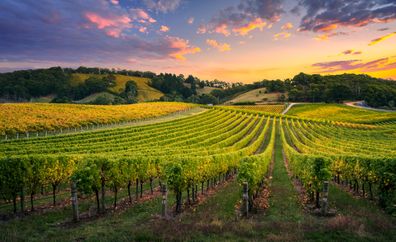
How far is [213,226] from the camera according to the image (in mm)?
12219

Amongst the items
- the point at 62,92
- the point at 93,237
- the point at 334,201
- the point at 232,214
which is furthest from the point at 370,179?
the point at 62,92

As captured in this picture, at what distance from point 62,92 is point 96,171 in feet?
517

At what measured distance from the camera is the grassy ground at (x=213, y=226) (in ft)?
36.9

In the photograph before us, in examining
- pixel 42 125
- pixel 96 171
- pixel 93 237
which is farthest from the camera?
pixel 42 125

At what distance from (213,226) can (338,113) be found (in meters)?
126

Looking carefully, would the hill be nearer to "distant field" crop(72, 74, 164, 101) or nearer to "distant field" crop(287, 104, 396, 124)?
"distant field" crop(287, 104, 396, 124)

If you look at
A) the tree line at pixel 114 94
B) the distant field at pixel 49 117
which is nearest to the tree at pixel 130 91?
the tree line at pixel 114 94

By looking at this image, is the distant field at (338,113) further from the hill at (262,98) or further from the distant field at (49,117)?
the distant field at (49,117)

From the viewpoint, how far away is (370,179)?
18953 millimetres

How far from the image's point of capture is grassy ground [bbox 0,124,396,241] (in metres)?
11.2

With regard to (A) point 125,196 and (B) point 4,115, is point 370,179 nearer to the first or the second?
(A) point 125,196

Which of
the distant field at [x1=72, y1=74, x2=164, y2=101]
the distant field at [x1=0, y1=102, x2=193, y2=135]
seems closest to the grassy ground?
the distant field at [x1=0, y1=102, x2=193, y2=135]

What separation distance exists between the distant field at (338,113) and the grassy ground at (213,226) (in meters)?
102

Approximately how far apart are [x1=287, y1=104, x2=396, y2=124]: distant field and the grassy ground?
102 meters
